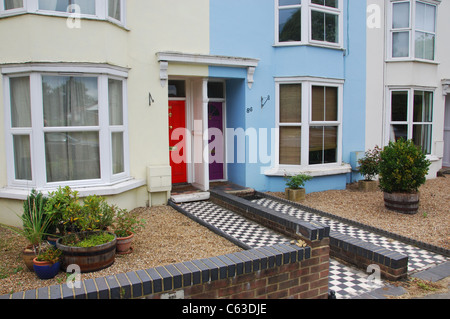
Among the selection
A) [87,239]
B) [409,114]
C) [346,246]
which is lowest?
[346,246]

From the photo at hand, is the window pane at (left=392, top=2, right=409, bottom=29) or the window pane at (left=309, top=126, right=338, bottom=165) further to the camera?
the window pane at (left=392, top=2, right=409, bottom=29)

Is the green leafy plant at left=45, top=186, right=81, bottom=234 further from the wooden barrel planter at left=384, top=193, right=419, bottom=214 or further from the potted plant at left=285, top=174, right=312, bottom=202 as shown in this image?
the wooden barrel planter at left=384, top=193, right=419, bottom=214

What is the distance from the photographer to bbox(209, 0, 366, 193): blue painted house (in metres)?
9.19

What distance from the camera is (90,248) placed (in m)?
4.45

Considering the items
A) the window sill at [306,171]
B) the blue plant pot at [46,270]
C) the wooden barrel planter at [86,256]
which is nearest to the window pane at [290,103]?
the window sill at [306,171]

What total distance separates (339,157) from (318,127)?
3.83ft

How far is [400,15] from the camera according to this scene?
1132 centimetres

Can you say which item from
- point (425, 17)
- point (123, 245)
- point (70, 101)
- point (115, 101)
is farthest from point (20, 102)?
point (425, 17)

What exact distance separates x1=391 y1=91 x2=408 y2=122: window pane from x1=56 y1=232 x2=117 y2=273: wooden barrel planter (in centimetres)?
1016

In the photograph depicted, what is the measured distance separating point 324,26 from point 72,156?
7303mm

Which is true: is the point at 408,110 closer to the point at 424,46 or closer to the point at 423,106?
the point at 423,106

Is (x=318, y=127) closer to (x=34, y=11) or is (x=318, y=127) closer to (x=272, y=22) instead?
(x=272, y=22)

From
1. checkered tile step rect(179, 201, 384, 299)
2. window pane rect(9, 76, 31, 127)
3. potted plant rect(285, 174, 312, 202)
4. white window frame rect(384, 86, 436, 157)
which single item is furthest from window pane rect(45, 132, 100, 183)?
white window frame rect(384, 86, 436, 157)

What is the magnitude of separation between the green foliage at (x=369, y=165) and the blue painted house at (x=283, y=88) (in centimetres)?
43
